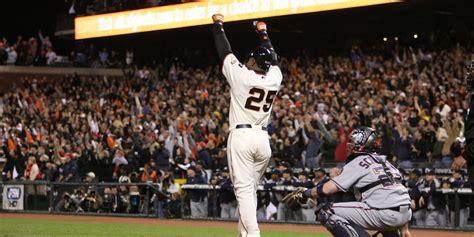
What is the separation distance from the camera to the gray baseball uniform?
8023mm

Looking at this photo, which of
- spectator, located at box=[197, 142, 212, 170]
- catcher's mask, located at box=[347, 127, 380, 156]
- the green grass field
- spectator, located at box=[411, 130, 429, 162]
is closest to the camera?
catcher's mask, located at box=[347, 127, 380, 156]

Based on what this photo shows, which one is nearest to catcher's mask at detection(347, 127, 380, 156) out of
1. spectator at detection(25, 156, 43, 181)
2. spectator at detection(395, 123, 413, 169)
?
spectator at detection(395, 123, 413, 169)

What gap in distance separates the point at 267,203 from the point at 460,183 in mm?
4145

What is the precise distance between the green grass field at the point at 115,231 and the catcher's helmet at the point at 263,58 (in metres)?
5.00

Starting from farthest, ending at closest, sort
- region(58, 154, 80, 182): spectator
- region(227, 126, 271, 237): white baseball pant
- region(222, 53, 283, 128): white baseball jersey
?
region(58, 154, 80, 182): spectator
region(222, 53, 283, 128): white baseball jersey
region(227, 126, 271, 237): white baseball pant

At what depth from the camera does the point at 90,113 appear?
30328mm

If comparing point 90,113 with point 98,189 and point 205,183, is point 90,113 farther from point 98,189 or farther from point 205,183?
point 205,183

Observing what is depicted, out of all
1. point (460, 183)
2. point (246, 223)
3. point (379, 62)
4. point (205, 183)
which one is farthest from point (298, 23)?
point (246, 223)

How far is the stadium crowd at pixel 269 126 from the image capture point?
63.0ft

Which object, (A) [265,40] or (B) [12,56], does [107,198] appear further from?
(B) [12,56]

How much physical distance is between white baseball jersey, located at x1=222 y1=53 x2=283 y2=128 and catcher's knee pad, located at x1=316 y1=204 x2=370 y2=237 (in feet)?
5.50

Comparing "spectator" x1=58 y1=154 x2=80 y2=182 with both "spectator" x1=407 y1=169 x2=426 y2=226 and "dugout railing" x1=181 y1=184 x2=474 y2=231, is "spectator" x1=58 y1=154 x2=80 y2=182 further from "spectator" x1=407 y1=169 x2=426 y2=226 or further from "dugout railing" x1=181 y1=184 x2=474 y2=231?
"spectator" x1=407 y1=169 x2=426 y2=226

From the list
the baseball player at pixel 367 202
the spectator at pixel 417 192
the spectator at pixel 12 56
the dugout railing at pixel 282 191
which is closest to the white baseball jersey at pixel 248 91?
the baseball player at pixel 367 202

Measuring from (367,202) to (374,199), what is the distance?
0.28 feet
